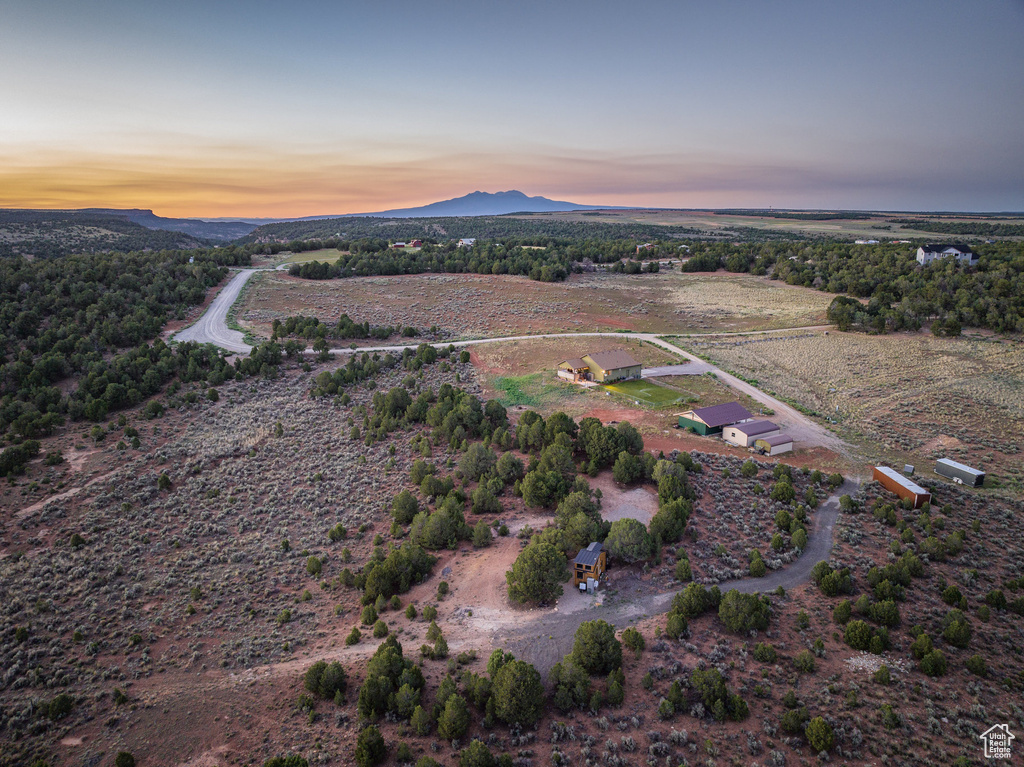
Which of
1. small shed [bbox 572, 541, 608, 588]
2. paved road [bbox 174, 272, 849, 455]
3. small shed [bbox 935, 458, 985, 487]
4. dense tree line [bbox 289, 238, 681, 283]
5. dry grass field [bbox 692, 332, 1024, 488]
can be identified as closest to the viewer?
small shed [bbox 572, 541, 608, 588]

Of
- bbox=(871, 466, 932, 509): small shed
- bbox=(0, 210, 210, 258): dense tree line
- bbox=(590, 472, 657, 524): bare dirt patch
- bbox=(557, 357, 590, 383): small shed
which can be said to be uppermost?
bbox=(0, 210, 210, 258): dense tree line

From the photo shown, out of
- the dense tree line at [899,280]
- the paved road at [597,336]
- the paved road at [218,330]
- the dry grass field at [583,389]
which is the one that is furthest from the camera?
the dense tree line at [899,280]

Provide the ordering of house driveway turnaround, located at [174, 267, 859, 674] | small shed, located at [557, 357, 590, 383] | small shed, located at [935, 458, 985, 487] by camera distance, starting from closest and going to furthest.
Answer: house driveway turnaround, located at [174, 267, 859, 674], small shed, located at [935, 458, 985, 487], small shed, located at [557, 357, 590, 383]

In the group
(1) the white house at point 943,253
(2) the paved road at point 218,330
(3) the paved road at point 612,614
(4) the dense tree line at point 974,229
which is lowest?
(3) the paved road at point 612,614

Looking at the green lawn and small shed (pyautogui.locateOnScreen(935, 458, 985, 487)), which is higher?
the green lawn

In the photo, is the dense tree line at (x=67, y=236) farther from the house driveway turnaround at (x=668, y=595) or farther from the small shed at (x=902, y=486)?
the small shed at (x=902, y=486)

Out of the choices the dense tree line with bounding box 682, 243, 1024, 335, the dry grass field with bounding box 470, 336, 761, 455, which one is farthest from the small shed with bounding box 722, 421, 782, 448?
the dense tree line with bounding box 682, 243, 1024, 335

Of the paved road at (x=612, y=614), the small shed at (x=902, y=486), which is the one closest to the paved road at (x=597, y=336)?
the small shed at (x=902, y=486)

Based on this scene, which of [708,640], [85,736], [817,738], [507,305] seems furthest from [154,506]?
[507,305]

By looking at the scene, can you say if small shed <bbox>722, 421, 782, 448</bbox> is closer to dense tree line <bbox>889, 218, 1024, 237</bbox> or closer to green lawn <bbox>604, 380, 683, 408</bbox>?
green lawn <bbox>604, 380, 683, 408</bbox>
